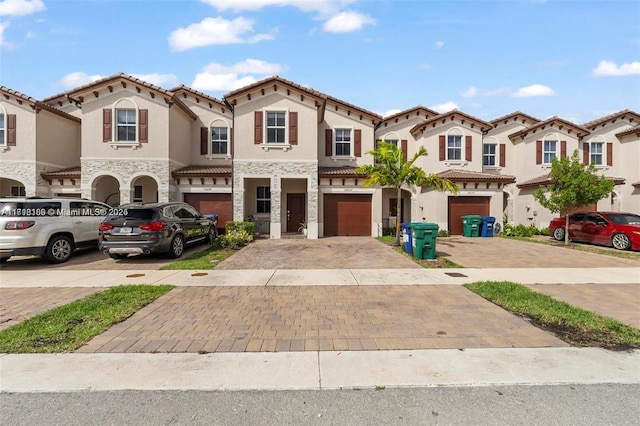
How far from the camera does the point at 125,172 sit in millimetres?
16062

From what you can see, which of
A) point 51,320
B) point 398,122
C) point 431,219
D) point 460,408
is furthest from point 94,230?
point 398,122

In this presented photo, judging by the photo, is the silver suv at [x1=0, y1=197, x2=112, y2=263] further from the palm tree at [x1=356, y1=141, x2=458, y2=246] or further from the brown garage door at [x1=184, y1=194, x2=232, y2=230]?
the palm tree at [x1=356, y1=141, x2=458, y2=246]

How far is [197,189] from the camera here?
55.3 feet

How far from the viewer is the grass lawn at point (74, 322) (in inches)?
161

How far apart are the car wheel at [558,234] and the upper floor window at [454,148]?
20.7 ft

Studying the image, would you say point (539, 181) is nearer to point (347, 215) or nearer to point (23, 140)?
point (347, 215)

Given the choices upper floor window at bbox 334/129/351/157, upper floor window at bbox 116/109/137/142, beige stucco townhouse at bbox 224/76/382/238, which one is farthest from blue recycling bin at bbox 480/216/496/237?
upper floor window at bbox 116/109/137/142

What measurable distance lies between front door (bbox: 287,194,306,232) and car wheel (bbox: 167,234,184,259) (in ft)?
26.7

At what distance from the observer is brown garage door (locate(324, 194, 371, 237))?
57.3 feet

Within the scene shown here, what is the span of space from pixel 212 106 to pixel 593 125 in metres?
24.1

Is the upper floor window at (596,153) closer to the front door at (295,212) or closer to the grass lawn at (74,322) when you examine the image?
the front door at (295,212)

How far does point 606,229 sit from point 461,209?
6.17 metres

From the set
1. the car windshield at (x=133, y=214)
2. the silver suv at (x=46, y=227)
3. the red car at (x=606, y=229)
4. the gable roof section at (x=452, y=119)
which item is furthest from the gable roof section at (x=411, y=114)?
the silver suv at (x=46, y=227)

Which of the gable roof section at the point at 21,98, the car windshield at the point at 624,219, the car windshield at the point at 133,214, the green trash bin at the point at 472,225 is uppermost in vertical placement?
the gable roof section at the point at 21,98
